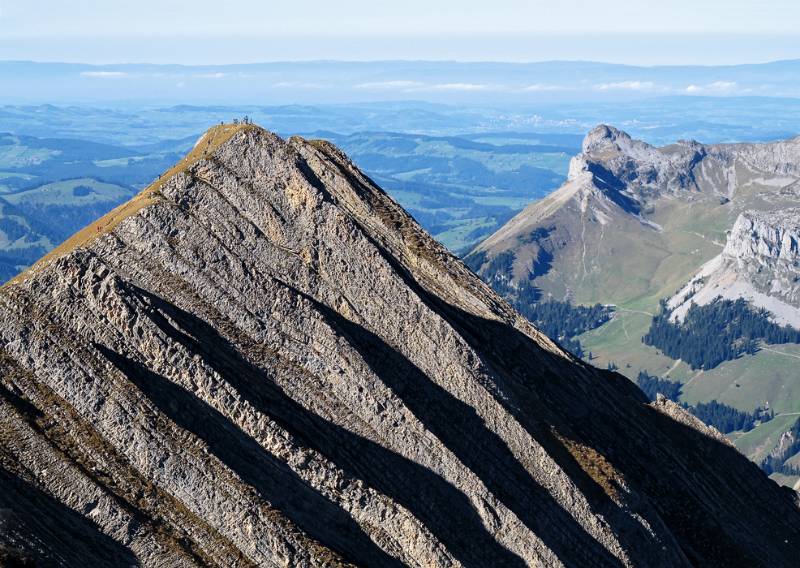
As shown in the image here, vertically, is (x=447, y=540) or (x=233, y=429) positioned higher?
(x=233, y=429)

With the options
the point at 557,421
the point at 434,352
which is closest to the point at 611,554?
the point at 557,421

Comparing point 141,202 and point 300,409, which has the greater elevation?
point 141,202

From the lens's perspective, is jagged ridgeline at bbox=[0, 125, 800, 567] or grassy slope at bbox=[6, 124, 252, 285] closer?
jagged ridgeline at bbox=[0, 125, 800, 567]

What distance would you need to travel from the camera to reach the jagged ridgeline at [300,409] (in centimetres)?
5406

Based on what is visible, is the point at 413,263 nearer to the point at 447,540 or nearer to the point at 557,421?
the point at 557,421

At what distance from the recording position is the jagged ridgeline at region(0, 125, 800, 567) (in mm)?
54062

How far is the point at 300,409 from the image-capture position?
64.4 metres

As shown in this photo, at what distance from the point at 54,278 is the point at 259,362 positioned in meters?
13.8

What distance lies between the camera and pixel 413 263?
7838 cm

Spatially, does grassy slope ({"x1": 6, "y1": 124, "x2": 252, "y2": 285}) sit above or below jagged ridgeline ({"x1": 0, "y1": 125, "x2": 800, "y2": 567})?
above

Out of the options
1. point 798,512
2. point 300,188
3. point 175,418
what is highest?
point 300,188

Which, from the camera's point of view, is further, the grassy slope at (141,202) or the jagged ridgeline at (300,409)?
the grassy slope at (141,202)

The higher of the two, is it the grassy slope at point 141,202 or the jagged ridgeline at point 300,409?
the grassy slope at point 141,202

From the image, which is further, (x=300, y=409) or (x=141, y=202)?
(x=141, y=202)
